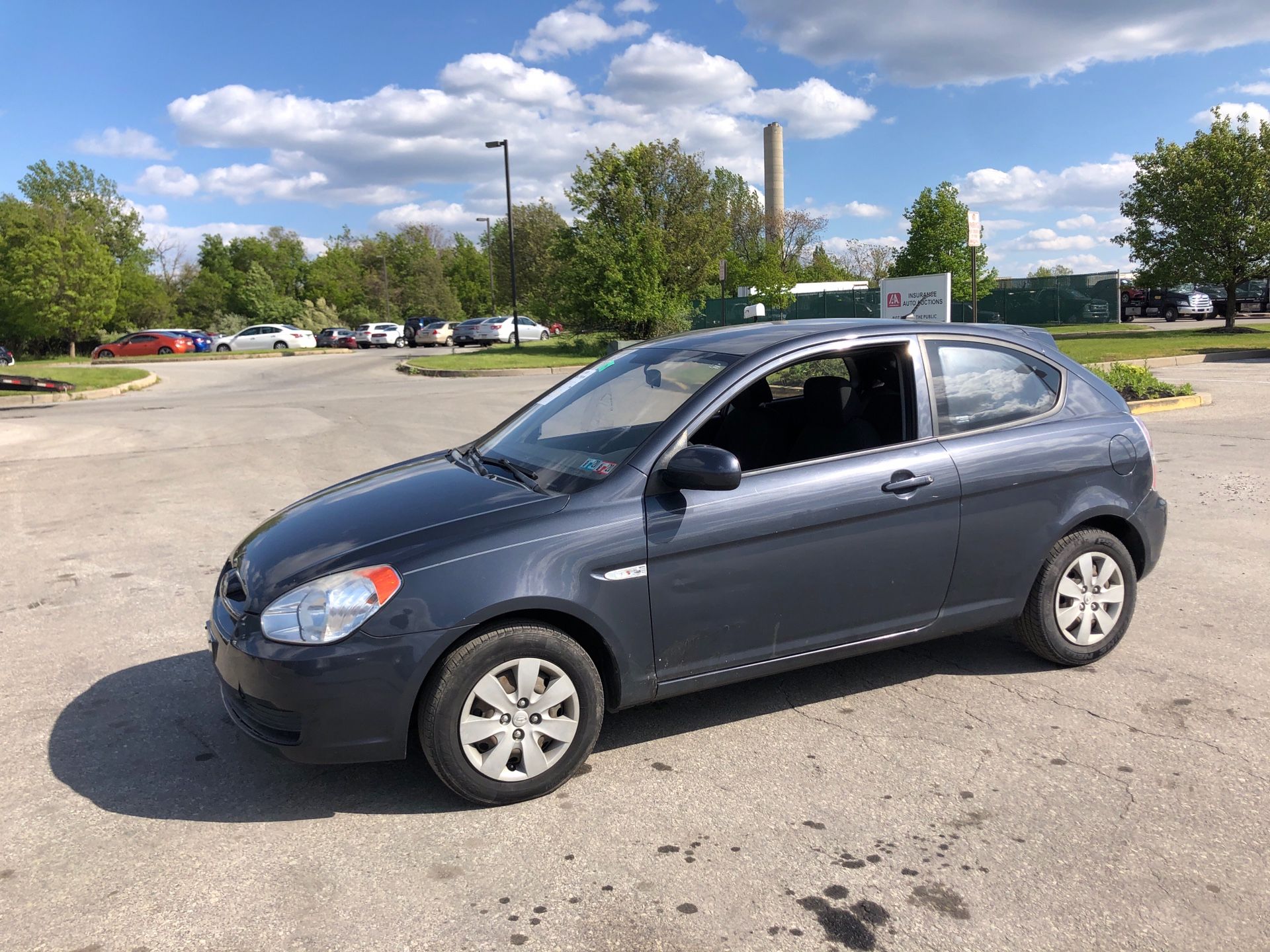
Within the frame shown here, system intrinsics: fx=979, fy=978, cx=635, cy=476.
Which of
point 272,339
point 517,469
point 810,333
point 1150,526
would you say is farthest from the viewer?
point 272,339

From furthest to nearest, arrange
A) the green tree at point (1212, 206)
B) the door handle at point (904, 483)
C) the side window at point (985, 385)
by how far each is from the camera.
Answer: the green tree at point (1212, 206) < the side window at point (985, 385) < the door handle at point (904, 483)

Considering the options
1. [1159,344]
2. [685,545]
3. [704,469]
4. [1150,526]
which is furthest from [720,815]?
[1159,344]

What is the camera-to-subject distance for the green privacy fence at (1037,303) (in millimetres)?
43125

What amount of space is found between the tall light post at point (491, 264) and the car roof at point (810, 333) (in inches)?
1935

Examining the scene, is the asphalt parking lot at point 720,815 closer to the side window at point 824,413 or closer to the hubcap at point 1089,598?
the hubcap at point 1089,598

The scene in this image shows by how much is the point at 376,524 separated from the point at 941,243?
138 ft

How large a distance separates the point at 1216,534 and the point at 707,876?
5.66 metres

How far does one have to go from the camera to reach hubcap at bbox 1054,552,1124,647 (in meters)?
4.54

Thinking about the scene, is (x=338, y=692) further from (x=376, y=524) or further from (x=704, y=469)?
(x=704, y=469)

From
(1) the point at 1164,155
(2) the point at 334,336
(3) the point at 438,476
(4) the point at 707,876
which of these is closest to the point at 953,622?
(4) the point at 707,876

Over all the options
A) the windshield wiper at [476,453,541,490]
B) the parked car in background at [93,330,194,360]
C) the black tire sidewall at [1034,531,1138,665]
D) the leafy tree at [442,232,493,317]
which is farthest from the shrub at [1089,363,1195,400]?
the leafy tree at [442,232,493,317]

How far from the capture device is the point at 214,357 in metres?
42.7

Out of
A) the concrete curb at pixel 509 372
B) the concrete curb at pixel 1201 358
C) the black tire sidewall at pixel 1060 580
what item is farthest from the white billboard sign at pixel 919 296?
the black tire sidewall at pixel 1060 580

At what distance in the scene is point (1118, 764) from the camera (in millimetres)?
3707
